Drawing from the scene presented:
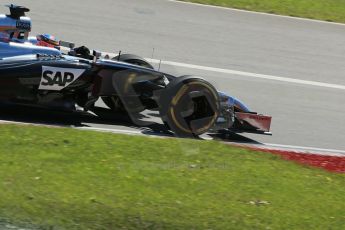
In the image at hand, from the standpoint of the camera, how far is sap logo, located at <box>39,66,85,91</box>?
8.73 meters

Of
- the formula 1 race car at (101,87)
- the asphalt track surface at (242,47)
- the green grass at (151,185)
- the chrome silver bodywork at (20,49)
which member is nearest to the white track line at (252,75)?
the asphalt track surface at (242,47)

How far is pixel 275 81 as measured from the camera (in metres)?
13.1

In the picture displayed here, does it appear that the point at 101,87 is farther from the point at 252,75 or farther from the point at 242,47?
the point at 242,47

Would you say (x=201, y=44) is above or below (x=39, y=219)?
above

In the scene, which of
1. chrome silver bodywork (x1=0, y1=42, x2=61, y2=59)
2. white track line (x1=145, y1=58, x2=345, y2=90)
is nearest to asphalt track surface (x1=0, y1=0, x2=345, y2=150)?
white track line (x1=145, y1=58, x2=345, y2=90)

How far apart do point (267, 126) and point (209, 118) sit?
101 cm

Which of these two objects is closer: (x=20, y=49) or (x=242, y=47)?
(x=20, y=49)

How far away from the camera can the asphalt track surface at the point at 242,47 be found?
11.5 m

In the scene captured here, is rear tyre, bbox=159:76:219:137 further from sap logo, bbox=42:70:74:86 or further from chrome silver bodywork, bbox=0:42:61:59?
chrome silver bodywork, bbox=0:42:61:59

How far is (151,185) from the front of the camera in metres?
7.00

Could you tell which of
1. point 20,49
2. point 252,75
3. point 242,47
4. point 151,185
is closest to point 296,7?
point 242,47

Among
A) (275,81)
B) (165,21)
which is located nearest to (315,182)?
(275,81)

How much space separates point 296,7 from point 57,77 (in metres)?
9.65

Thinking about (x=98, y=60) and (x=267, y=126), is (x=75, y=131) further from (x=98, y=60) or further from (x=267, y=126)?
(x=267, y=126)
